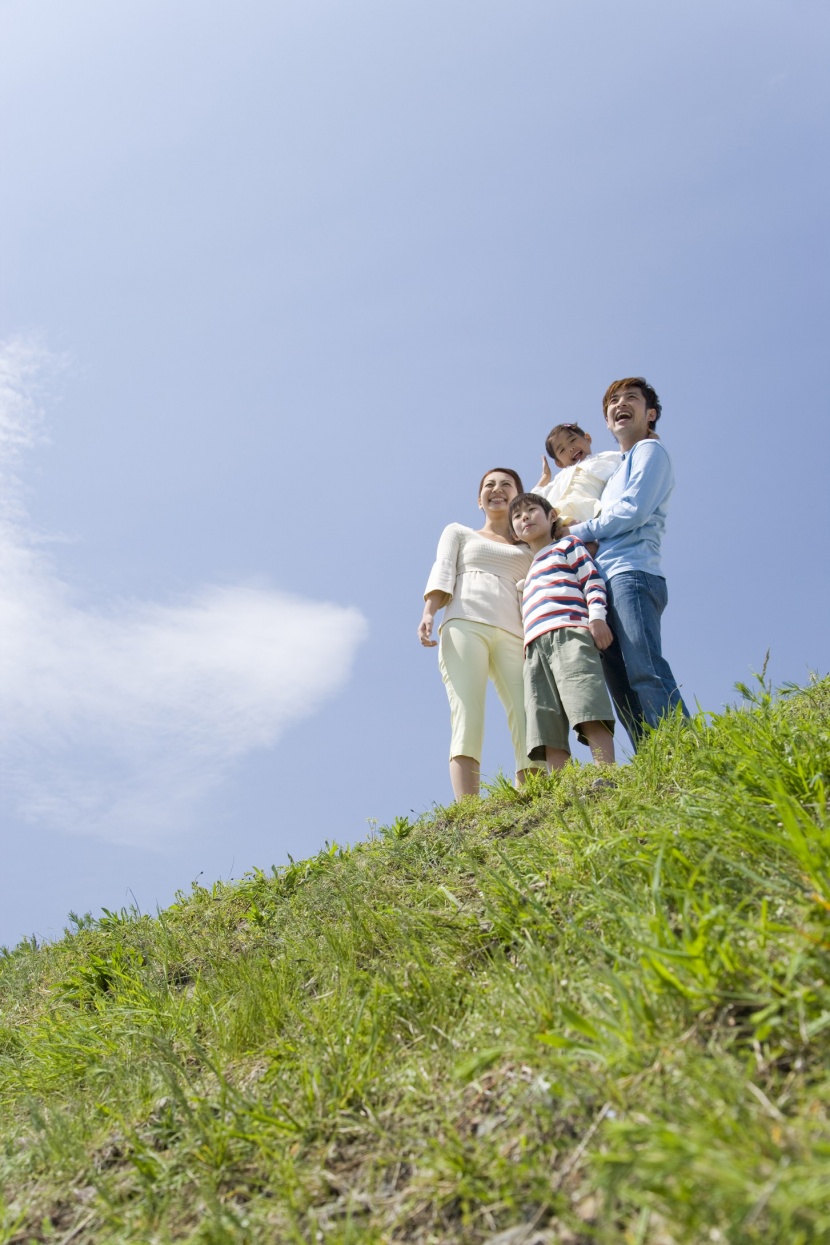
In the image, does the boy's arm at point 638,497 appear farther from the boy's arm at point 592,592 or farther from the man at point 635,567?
the boy's arm at point 592,592

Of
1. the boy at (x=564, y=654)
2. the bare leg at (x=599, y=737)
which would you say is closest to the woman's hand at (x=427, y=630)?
the boy at (x=564, y=654)

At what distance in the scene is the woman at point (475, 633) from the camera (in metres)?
6.09

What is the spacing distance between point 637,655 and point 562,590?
711 millimetres

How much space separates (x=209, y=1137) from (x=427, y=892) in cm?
147

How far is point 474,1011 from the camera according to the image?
2.58 meters

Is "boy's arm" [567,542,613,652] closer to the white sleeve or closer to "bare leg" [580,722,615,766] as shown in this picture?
"bare leg" [580,722,615,766]

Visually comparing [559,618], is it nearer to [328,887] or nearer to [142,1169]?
[328,887]

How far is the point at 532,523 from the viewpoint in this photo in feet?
20.6

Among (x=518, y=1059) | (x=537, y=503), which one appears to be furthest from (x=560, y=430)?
(x=518, y=1059)

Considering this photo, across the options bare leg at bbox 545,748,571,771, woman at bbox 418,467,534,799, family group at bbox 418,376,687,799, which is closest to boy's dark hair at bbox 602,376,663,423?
family group at bbox 418,376,687,799

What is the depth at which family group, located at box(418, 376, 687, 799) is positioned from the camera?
5.41 m

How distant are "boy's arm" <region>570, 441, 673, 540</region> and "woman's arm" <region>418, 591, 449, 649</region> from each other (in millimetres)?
1197

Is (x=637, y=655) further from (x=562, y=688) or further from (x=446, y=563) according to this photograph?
(x=446, y=563)

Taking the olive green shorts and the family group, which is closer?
the olive green shorts
